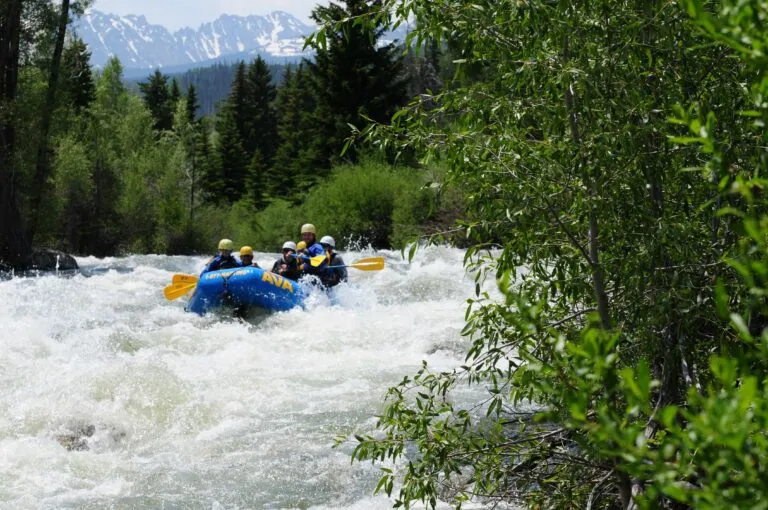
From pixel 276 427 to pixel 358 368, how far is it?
80.7 inches

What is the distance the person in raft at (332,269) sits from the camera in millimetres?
12273

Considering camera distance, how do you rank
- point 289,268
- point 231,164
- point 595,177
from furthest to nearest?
1. point 231,164
2. point 289,268
3. point 595,177

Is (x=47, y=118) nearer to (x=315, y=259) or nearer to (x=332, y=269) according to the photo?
(x=315, y=259)

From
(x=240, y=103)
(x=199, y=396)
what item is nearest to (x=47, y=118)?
(x=199, y=396)

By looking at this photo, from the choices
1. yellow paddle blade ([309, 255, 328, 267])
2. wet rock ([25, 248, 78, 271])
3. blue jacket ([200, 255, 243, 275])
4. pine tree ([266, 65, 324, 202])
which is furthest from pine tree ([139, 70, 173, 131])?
yellow paddle blade ([309, 255, 328, 267])

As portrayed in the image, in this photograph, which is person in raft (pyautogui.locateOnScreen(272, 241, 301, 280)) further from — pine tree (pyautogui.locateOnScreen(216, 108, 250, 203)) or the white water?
pine tree (pyautogui.locateOnScreen(216, 108, 250, 203))

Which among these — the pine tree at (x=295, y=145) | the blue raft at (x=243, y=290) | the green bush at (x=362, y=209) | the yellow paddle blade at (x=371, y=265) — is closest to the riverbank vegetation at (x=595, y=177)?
the blue raft at (x=243, y=290)

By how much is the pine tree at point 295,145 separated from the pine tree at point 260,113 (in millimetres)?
811

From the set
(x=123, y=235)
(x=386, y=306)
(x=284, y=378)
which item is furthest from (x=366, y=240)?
(x=284, y=378)

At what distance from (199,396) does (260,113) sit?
4614cm

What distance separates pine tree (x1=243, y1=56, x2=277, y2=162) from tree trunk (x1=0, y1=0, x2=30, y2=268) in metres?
31.6

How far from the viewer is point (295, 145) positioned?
40781 mm

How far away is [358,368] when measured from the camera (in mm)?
8414

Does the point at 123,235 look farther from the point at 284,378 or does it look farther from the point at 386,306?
the point at 284,378
